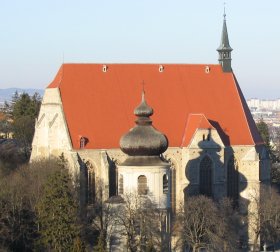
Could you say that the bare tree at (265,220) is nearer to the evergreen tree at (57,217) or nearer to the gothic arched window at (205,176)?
the gothic arched window at (205,176)

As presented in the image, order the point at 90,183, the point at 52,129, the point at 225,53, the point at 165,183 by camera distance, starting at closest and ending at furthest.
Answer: the point at 165,183 → the point at 90,183 → the point at 52,129 → the point at 225,53

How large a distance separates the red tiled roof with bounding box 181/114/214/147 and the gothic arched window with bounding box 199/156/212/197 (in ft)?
6.95

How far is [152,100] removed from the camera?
70.2m

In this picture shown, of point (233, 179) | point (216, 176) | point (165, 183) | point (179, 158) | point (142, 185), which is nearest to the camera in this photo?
point (142, 185)

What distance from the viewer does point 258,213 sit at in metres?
65.0

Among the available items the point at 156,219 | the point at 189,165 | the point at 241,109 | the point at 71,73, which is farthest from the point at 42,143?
the point at 156,219

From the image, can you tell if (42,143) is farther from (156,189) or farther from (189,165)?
(156,189)

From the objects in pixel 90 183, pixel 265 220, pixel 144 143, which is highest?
pixel 144 143

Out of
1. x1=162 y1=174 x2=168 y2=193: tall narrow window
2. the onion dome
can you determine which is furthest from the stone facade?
x1=162 y1=174 x2=168 y2=193: tall narrow window

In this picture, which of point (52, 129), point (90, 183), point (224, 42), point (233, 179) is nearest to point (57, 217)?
point (90, 183)

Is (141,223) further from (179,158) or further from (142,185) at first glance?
(179,158)

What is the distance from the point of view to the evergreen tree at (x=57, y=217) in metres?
50.1

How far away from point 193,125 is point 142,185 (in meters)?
19.9

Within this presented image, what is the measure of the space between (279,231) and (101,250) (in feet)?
81.7
